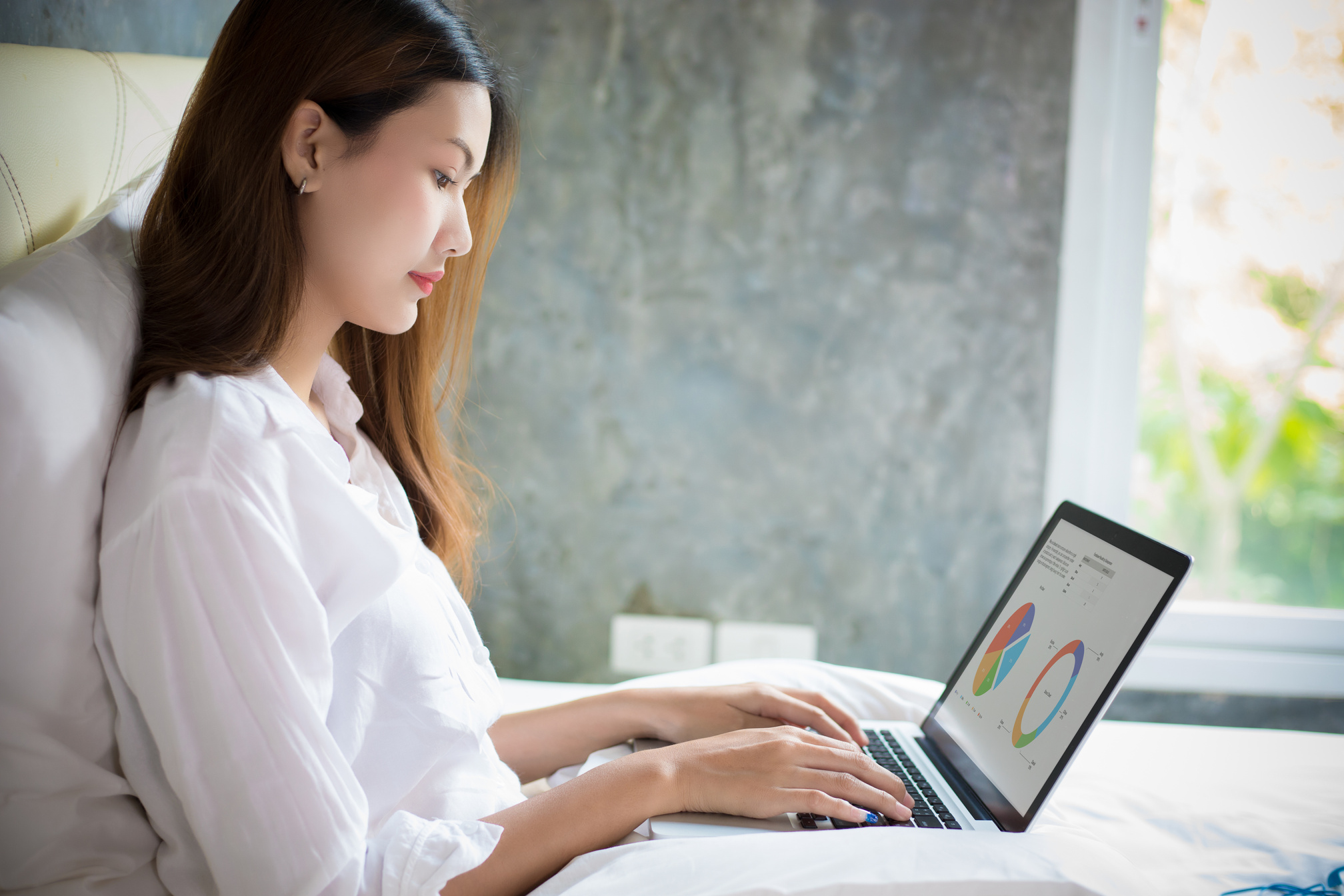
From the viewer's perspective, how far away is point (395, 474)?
1.09 meters

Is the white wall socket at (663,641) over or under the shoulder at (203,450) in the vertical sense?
under

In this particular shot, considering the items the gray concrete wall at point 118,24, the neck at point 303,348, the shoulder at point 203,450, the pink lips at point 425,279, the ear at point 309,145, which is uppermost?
the gray concrete wall at point 118,24

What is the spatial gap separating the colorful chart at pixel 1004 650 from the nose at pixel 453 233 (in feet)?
2.34

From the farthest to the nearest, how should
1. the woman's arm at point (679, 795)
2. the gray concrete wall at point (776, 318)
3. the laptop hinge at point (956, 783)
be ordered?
the gray concrete wall at point (776, 318), the laptop hinge at point (956, 783), the woman's arm at point (679, 795)

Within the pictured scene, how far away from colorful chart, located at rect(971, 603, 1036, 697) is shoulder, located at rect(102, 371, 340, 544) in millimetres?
725

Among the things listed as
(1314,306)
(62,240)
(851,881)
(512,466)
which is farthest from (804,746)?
(1314,306)

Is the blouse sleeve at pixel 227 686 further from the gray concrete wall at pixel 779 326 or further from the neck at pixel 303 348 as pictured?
the gray concrete wall at pixel 779 326

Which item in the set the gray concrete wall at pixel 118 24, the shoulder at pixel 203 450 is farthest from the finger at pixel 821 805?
the gray concrete wall at pixel 118 24

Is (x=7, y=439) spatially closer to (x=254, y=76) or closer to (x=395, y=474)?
(x=254, y=76)

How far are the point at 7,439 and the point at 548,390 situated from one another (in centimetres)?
136

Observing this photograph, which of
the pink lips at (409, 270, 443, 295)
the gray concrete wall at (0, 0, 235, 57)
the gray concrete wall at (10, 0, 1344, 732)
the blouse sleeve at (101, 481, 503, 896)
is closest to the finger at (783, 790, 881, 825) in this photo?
the blouse sleeve at (101, 481, 503, 896)

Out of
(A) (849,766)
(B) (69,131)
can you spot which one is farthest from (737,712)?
(B) (69,131)

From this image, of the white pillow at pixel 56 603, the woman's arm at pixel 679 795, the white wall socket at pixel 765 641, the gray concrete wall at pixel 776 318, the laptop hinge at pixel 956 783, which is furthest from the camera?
the white wall socket at pixel 765 641

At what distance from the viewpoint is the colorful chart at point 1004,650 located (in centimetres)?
96
